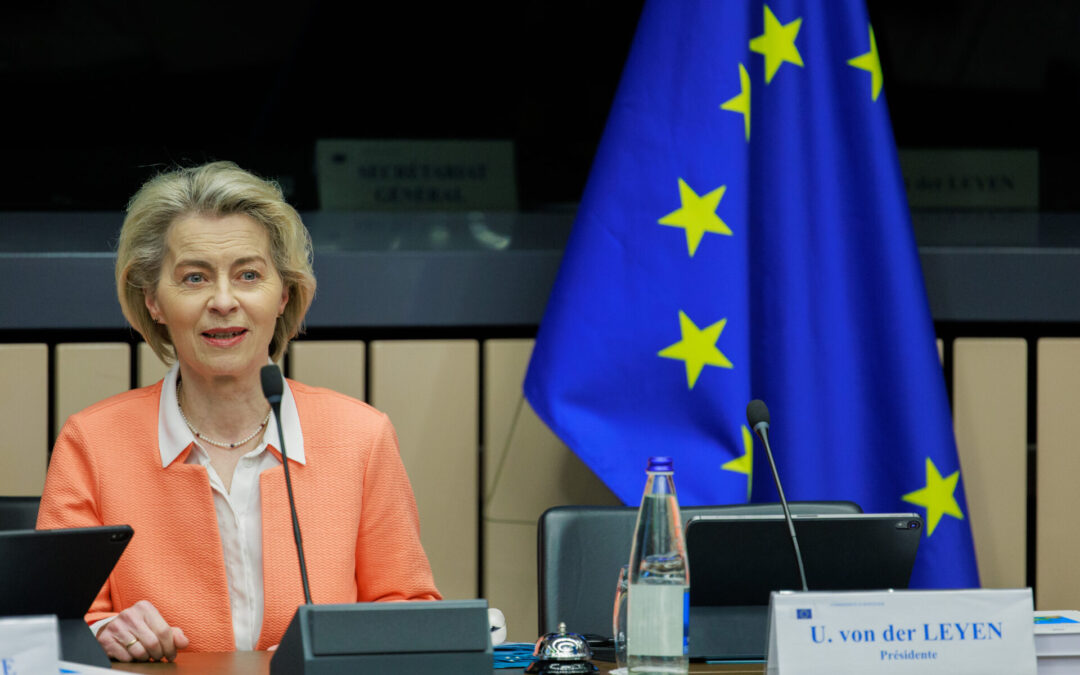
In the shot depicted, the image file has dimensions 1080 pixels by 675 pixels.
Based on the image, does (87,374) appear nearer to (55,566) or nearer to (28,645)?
(55,566)

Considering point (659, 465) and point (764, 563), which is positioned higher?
point (659, 465)

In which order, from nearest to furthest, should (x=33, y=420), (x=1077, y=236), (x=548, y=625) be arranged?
1. (x=548, y=625)
2. (x=33, y=420)
3. (x=1077, y=236)

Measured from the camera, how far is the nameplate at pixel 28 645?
56.2 inches

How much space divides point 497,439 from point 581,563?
94 centimetres

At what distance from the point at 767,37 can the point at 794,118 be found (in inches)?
7.3

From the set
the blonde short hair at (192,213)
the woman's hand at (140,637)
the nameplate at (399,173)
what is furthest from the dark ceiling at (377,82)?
the woman's hand at (140,637)

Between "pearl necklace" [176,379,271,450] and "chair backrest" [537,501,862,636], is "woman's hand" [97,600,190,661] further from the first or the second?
"chair backrest" [537,501,862,636]

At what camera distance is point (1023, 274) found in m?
3.29

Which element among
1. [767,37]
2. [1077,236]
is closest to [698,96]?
[767,37]

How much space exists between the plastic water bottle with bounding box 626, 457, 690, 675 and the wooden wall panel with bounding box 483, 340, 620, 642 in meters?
1.38

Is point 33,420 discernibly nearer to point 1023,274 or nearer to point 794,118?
point 794,118

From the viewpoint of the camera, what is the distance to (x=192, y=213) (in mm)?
2379

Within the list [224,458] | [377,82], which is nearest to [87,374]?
[224,458]

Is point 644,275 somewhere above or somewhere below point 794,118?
below
